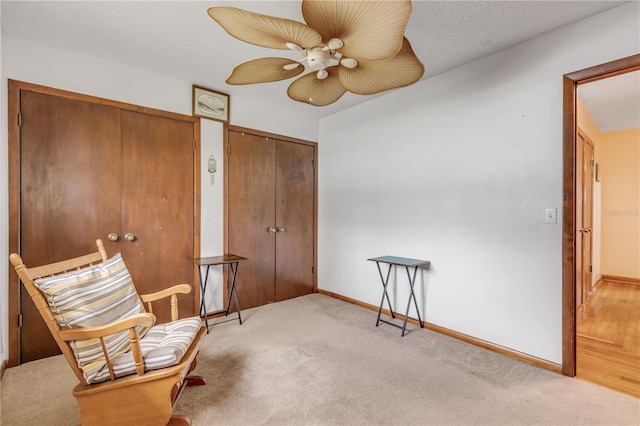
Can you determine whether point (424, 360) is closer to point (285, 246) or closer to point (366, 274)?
point (366, 274)

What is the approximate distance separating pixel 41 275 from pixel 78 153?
1328mm

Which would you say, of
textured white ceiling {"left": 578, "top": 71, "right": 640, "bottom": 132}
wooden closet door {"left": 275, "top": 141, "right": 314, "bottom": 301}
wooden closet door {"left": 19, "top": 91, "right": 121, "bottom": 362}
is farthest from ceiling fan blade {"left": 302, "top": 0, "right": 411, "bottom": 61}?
wooden closet door {"left": 275, "top": 141, "right": 314, "bottom": 301}

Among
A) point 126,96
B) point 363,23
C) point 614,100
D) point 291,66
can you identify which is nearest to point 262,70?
point 291,66

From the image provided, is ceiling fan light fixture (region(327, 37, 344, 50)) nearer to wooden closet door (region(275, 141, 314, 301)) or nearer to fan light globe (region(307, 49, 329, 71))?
fan light globe (region(307, 49, 329, 71))

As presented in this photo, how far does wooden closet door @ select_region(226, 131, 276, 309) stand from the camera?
348cm

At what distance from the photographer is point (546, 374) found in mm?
2137

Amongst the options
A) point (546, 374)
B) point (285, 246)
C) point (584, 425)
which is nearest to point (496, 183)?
point (546, 374)

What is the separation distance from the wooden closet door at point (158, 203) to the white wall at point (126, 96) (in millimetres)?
165

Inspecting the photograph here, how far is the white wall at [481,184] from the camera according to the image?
2.19 metres

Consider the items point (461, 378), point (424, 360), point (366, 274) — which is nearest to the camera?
point (461, 378)

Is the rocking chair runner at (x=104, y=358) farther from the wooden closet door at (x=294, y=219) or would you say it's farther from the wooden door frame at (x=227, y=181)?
the wooden closet door at (x=294, y=219)

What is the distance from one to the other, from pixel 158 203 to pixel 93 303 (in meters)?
1.50

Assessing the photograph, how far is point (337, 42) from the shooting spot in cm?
138

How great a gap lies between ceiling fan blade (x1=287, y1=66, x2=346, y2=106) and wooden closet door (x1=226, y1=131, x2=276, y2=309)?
5.55ft
